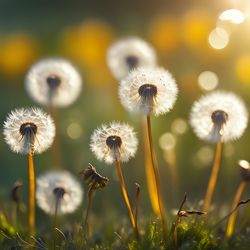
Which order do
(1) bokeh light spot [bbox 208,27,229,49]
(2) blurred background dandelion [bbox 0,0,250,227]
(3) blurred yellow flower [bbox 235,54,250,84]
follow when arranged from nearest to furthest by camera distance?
(2) blurred background dandelion [bbox 0,0,250,227], (3) blurred yellow flower [bbox 235,54,250,84], (1) bokeh light spot [bbox 208,27,229,49]

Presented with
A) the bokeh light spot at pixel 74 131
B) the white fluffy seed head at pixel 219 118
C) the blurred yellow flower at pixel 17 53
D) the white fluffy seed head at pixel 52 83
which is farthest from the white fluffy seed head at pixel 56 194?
the blurred yellow flower at pixel 17 53

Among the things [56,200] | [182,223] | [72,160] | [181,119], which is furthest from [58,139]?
[182,223]

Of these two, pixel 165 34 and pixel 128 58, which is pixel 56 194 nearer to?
pixel 128 58

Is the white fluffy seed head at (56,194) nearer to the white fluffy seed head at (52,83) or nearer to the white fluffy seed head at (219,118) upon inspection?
the white fluffy seed head at (52,83)

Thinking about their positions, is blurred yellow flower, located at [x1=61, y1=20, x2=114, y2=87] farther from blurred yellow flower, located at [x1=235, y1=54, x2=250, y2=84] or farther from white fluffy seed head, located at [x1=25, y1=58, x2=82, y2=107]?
white fluffy seed head, located at [x1=25, y1=58, x2=82, y2=107]

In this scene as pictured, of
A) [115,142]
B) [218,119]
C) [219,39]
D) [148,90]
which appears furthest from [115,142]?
[219,39]

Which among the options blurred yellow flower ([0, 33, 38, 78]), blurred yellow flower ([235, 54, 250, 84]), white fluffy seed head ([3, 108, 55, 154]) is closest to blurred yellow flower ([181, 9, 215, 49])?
blurred yellow flower ([235, 54, 250, 84])
